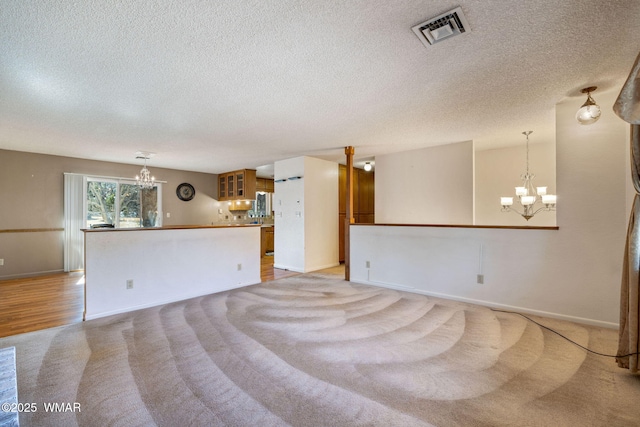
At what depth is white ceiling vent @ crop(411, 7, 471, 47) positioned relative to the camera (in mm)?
1708

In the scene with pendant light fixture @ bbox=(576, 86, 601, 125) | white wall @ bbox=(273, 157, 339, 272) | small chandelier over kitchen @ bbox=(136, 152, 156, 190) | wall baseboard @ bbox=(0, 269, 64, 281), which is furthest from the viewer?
white wall @ bbox=(273, 157, 339, 272)

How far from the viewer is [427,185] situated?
527 cm

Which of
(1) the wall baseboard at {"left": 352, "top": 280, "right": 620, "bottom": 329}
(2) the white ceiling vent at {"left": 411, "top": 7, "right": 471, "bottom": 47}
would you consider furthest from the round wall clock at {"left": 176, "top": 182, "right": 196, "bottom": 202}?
(2) the white ceiling vent at {"left": 411, "top": 7, "right": 471, "bottom": 47}

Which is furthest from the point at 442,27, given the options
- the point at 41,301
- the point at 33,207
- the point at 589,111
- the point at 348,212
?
the point at 33,207

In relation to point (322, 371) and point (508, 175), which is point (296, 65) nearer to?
point (322, 371)

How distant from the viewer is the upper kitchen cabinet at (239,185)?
750 cm

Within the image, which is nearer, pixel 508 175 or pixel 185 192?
pixel 508 175

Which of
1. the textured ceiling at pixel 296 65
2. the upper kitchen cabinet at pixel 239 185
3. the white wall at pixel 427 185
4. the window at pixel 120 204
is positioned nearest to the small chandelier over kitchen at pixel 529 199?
→ the white wall at pixel 427 185

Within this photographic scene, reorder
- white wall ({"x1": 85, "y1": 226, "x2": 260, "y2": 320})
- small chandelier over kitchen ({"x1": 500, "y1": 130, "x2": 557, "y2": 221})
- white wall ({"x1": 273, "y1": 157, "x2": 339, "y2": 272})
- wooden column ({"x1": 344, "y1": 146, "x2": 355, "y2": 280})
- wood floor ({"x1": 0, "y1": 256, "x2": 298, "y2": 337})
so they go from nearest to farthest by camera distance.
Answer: wood floor ({"x1": 0, "y1": 256, "x2": 298, "y2": 337}) → white wall ({"x1": 85, "y1": 226, "x2": 260, "y2": 320}) → small chandelier over kitchen ({"x1": 500, "y1": 130, "x2": 557, "y2": 221}) → wooden column ({"x1": 344, "y1": 146, "x2": 355, "y2": 280}) → white wall ({"x1": 273, "y1": 157, "x2": 339, "y2": 272})

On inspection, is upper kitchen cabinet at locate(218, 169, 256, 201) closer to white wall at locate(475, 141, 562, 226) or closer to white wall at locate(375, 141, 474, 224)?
white wall at locate(375, 141, 474, 224)

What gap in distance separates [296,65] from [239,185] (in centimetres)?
579

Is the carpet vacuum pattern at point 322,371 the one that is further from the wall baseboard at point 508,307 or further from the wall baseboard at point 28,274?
the wall baseboard at point 28,274

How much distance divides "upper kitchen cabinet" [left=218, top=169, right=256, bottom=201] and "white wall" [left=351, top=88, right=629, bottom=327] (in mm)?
5220

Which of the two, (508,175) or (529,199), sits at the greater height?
(508,175)
